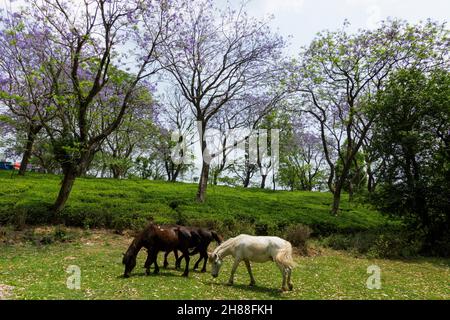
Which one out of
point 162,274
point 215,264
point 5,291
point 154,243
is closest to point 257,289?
point 215,264

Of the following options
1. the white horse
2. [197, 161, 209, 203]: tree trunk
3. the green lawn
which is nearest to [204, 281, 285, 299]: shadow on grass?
the green lawn

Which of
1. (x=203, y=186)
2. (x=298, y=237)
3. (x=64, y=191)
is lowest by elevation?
(x=298, y=237)

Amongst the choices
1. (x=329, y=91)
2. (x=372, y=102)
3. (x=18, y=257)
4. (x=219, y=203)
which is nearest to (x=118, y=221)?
(x=18, y=257)

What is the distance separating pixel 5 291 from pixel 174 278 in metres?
4.23

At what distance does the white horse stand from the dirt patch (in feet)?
16.8

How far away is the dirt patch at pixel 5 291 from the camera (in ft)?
25.1

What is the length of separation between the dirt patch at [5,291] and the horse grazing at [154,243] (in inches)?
113

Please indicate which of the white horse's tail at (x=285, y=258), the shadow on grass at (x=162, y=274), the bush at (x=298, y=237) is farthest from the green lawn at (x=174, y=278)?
the bush at (x=298, y=237)

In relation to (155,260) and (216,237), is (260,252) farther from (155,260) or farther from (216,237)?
(155,260)

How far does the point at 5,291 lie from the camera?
808 cm

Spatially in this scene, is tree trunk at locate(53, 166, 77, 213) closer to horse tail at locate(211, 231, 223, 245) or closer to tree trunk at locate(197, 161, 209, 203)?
tree trunk at locate(197, 161, 209, 203)

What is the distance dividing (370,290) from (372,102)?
1404cm

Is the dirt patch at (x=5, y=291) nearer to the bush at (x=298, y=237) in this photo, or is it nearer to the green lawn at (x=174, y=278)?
the green lawn at (x=174, y=278)

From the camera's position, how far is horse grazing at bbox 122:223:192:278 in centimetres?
1012
